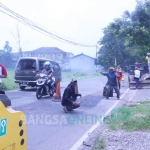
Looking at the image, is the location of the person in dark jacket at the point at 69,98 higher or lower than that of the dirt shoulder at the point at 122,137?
higher

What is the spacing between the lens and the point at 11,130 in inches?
91.9

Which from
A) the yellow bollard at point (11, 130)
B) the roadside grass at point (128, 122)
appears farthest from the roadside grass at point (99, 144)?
the yellow bollard at point (11, 130)

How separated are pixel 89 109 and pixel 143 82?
9961 mm

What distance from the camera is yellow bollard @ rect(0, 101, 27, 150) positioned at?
2.20 metres

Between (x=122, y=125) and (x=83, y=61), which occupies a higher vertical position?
(x=83, y=61)

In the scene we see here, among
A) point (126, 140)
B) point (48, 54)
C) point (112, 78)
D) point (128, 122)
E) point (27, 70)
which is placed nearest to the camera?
point (126, 140)

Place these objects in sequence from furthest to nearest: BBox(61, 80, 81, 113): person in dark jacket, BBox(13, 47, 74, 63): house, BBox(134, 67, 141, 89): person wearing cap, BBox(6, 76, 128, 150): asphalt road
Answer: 1. BBox(13, 47, 74, 63): house
2. BBox(134, 67, 141, 89): person wearing cap
3. BBox(61, 80, 81, 113): person in dark jacket
4. BBox(6, 76, 128, 150): asphalt road

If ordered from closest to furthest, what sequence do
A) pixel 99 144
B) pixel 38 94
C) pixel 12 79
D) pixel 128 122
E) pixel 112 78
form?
pixel 99 144 < pixel 128 122 < pixel 38 94 < pixel 112 78 < pixel 12 79

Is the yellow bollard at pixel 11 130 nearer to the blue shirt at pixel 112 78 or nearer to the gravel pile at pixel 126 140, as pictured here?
the gravel pile at pixel 126 140

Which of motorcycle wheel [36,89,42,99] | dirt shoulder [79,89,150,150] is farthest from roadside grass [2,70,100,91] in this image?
dirt shoulder [79,89,150,150]

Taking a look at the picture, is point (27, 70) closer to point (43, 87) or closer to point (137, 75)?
point (43, 87)

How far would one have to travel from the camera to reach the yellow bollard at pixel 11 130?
→ 7.22 ft

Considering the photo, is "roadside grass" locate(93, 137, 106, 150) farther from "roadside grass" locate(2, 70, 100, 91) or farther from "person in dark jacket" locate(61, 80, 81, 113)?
"roadside grass" locate(2, 70, 100, 91)

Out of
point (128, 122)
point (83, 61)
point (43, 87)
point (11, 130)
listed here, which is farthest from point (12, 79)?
point (83, 61)
